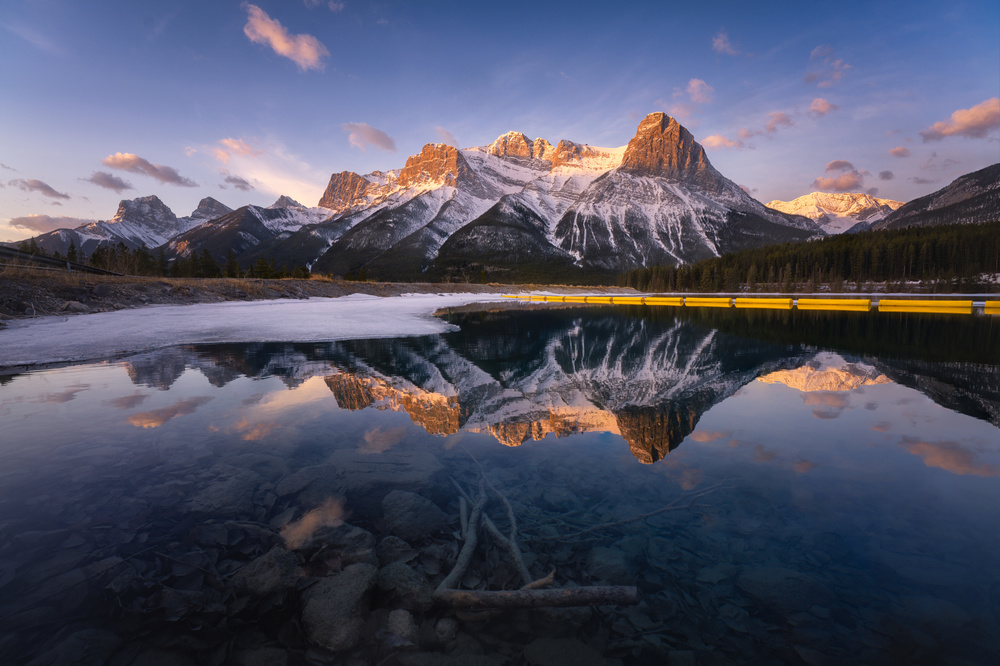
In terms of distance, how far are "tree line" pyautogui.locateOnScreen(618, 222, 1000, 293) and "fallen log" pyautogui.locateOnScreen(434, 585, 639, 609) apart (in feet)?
380

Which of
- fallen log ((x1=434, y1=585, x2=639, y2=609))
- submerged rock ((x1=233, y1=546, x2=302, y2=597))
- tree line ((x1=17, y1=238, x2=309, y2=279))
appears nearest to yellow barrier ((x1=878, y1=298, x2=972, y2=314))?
fallen log ((x1=434, y1=585, x2=639, y2=609))

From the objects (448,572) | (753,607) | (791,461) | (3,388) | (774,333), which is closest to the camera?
(753,607)

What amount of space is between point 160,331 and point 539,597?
2411 cm

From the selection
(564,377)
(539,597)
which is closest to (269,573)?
(539,597)

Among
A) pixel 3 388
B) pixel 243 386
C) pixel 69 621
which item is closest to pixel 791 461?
pixel 69 621

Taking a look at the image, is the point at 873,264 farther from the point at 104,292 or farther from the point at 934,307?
the point at 104,292

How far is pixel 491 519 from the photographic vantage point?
505cm

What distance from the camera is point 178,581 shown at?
3846 mm

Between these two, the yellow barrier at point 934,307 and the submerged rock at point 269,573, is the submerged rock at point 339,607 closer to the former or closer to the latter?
the submerged rock at point 269,573

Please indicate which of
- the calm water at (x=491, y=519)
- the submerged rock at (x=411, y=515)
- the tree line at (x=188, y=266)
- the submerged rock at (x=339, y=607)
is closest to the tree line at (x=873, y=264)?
the calm water at (x=491, y=519)

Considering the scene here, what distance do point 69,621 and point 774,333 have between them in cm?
3093

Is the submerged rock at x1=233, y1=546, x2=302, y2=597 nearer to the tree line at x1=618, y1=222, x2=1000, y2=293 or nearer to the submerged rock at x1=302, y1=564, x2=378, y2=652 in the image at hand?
the submerged rock at x1=302, y1=564, x2=378, y2=652

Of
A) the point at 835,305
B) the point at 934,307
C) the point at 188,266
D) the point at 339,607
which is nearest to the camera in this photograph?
the point at 339,607

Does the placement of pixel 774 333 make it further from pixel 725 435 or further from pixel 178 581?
pixel 178 581
